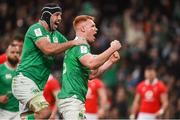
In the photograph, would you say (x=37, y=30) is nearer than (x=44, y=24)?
Yes

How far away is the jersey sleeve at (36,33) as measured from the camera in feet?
36.6

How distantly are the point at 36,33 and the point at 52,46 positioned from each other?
0.34m

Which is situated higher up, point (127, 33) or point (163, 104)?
point (127, 33)

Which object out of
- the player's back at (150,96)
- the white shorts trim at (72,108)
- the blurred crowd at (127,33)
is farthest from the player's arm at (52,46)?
the blurred crowd at (127,33)

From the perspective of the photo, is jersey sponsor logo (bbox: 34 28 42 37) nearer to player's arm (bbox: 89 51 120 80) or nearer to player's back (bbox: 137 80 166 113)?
player's arm (bbox: 89 51 120 80)

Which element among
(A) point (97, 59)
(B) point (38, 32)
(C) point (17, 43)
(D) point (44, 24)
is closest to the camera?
(A) point (97, 59)

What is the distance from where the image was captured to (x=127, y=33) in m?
21.5

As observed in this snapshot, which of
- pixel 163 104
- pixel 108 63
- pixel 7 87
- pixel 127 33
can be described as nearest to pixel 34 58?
pixel 108 63

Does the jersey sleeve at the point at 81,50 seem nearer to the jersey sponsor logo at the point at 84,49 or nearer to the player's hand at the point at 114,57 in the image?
the jersey sponsor logo at the point at 84,49

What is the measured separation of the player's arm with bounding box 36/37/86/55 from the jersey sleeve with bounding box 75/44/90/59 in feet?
0.22

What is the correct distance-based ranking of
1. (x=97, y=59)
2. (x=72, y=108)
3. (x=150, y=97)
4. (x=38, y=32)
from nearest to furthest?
1. (x=97, y=59)
2. (x=72, y=108)
3. (x=38, y=32)
4. (x=150, y=97)

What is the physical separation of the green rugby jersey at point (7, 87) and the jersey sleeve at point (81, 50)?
2713mm

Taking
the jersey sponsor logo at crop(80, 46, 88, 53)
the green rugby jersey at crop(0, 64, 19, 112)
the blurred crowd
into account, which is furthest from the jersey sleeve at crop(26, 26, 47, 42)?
the blurred crowd

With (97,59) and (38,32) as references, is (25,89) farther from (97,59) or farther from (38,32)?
(97,59)
